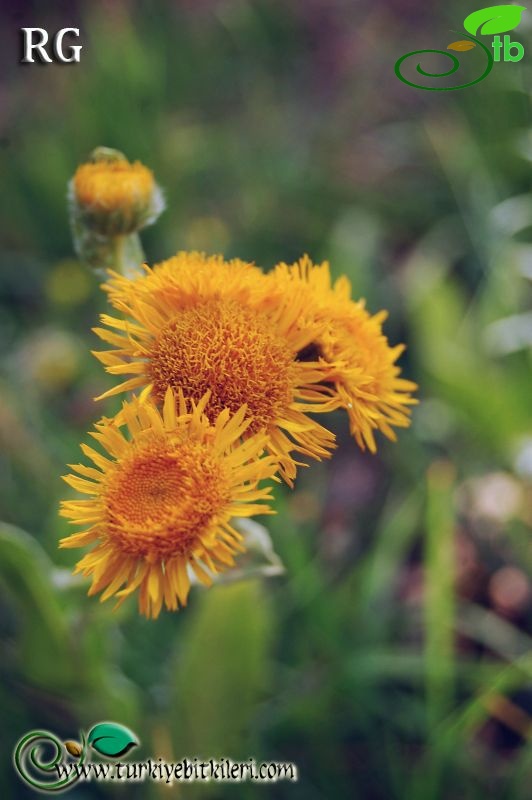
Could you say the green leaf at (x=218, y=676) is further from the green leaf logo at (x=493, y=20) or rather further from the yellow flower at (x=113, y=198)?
the green leaf logo at (x=493, y=20)

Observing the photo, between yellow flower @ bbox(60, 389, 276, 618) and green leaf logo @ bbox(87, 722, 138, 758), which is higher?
yellow flower @ bbox(60, 389, 276, 618)

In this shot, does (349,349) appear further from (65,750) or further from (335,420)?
(335,420)

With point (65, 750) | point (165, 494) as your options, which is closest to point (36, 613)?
point (65, 750)

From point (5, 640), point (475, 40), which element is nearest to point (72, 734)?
point (5, 640)

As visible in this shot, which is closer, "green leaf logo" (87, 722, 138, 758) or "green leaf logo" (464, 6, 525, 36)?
"green leaf logo" (87, 722, 138, 758)

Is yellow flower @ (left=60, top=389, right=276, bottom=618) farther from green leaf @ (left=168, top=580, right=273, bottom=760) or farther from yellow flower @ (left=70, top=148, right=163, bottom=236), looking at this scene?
green leaf @ (left=168, top=580, right=273, bottom=760)

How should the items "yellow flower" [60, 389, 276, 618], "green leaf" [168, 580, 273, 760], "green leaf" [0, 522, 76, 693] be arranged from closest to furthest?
"yellow flower" [60, 389, 276, 618]
"green leaf" [0, 522, 76, 693]
"green leaf" [168, 580, 273, 760]

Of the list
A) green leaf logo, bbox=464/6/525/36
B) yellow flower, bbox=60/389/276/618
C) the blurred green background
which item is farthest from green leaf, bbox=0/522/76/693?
green leaf logo, bbox=464/6/525/36
